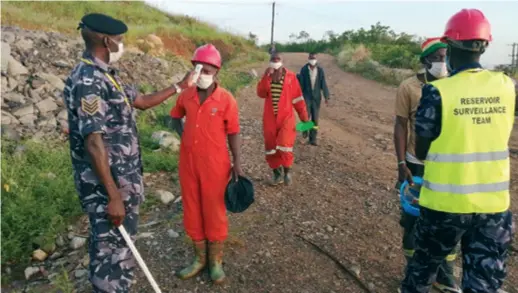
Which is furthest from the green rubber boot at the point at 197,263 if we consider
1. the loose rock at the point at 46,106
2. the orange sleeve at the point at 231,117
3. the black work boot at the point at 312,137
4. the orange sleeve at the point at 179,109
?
the black work boot at the point at 312,137

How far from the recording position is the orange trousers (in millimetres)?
3479

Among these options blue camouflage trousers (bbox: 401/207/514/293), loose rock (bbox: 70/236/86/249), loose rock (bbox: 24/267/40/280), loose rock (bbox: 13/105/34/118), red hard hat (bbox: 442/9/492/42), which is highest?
red hard hat (bbox: 442/9/492/42)

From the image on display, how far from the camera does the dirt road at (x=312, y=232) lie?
12.1 ft

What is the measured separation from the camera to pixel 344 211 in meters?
5.20

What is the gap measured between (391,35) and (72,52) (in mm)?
24400

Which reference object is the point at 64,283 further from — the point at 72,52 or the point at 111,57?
the point at 72,52

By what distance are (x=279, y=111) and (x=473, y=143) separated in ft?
11.9

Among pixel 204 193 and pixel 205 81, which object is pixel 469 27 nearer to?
pixel 205 81

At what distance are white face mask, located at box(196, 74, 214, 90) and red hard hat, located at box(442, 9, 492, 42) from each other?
5.93 feet

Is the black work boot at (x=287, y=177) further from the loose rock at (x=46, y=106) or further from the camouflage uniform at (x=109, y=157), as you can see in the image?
the loose rock at (x=46, y=106)

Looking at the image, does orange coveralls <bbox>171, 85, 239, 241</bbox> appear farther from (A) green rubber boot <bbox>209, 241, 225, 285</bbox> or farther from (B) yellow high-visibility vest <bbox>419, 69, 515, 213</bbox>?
(B) yellow high-visibility vest <bbox>419, 69, 515, 213</bbox>

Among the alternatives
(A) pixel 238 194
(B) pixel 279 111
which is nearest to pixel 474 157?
(A) pixel 238 194

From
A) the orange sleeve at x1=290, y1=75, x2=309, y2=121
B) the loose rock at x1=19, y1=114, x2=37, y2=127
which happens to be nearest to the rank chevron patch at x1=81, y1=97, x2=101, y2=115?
the orange sleeve at x1=290, y1=75, x2=309, y2=121

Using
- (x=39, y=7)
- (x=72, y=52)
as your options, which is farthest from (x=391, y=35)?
(x=72, y=52)
